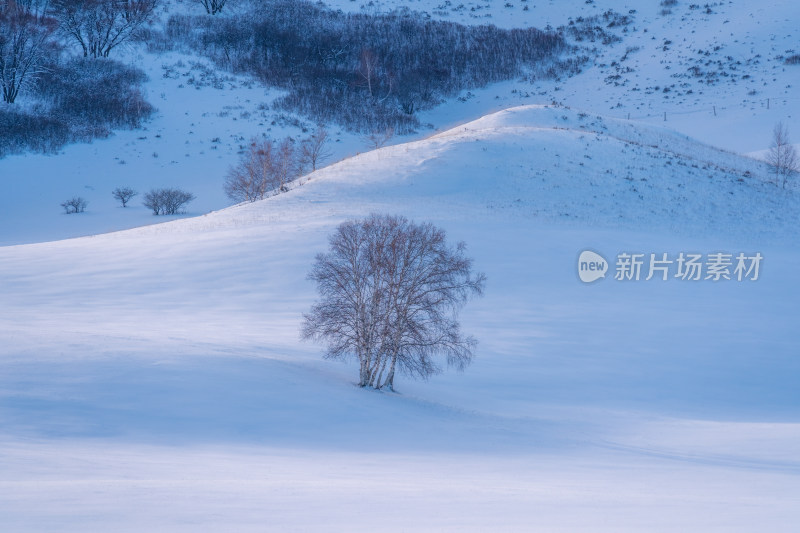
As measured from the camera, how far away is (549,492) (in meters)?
12.0

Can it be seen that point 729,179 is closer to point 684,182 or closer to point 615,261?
point 684,182

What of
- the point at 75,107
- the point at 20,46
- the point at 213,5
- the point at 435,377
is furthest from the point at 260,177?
the point at 213,5

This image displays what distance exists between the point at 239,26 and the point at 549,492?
87.4 m

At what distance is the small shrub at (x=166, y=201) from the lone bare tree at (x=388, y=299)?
122ft

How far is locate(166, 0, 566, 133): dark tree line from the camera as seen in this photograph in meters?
81.4

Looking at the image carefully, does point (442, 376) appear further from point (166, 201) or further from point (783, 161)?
point (783, 161)

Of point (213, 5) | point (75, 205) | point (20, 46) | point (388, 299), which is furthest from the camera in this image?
point (213, 5)

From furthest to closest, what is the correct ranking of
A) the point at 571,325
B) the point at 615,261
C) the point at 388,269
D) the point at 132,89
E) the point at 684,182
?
the point at 132,89 → the point at 684,182 → the point at 615,261 → the point at 571,325 → the point at 388,269

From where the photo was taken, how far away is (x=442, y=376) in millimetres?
25516

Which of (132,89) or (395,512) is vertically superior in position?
(132,89)

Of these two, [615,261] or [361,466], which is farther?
[615,261]

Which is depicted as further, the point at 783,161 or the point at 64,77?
the point at 64,77

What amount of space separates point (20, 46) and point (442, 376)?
65.8 m

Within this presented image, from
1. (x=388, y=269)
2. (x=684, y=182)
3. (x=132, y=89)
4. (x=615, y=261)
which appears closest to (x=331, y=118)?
(x=132, y=89)
